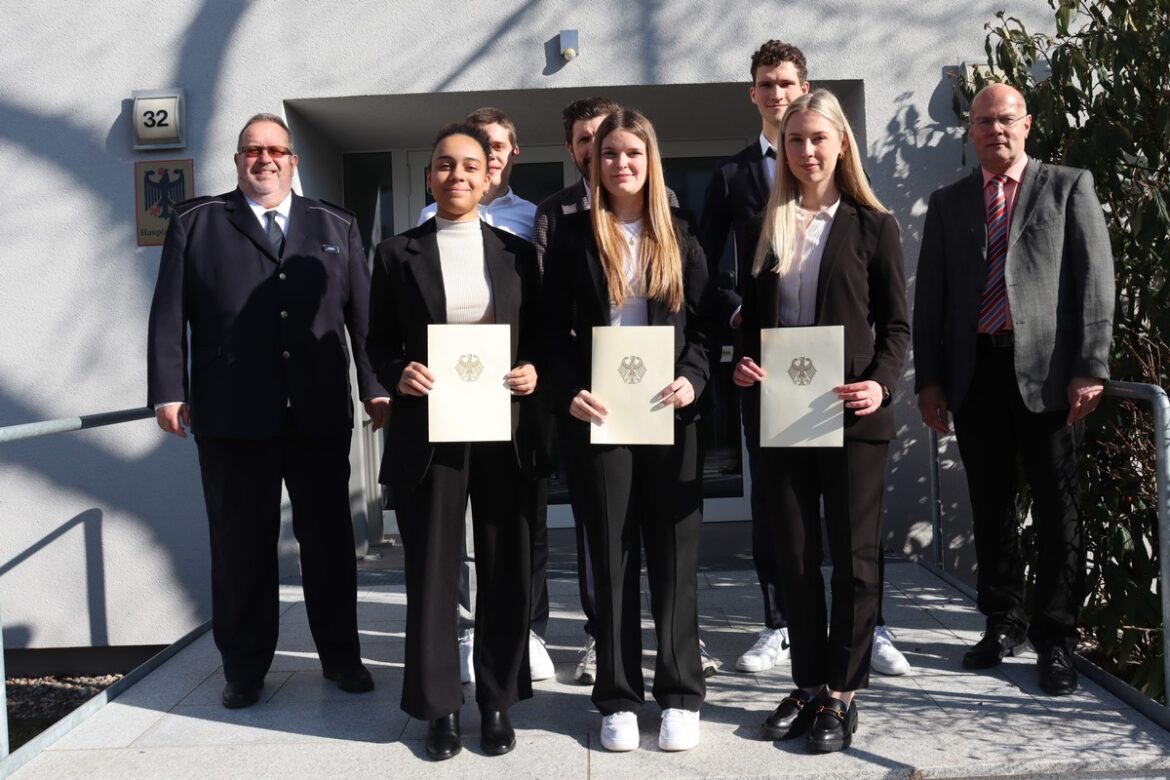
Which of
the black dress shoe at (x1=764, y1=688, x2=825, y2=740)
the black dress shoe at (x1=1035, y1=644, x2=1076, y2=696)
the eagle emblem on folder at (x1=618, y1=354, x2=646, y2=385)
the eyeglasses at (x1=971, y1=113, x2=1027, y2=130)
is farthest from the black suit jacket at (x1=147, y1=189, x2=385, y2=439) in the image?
the black dress shoe at (x1=1035, y1=644, x2=1076, y2=696)

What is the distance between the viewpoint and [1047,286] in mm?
3387

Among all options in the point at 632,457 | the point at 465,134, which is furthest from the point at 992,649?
the point at 465,134

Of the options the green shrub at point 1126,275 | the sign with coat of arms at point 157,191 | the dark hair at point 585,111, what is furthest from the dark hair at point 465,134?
the sign with coat of arms at point 157,191

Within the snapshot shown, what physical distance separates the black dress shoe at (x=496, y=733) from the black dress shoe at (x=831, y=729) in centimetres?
82

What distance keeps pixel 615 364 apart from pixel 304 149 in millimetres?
3547

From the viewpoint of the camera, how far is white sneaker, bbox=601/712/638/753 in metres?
2.99

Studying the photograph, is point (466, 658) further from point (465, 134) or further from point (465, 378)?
point (465, 134)

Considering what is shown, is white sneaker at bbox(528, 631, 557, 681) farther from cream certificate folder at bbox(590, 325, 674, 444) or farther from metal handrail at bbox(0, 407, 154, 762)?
metal handrail at bbox(0, 407, 154, 762)

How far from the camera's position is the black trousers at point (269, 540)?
3.51 m

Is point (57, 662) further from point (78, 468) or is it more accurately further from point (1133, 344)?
point (1133, 344)

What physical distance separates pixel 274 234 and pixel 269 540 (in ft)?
3.27

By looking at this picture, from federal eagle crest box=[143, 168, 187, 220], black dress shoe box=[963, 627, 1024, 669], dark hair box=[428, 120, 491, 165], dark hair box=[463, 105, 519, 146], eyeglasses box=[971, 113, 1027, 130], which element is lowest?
black dress shoe box=[963, 627, 1024, 669]

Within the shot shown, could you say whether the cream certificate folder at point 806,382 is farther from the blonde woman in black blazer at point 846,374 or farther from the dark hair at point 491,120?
the dark hair at point 491,120

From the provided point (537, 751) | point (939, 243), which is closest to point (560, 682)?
point (537, 751)
